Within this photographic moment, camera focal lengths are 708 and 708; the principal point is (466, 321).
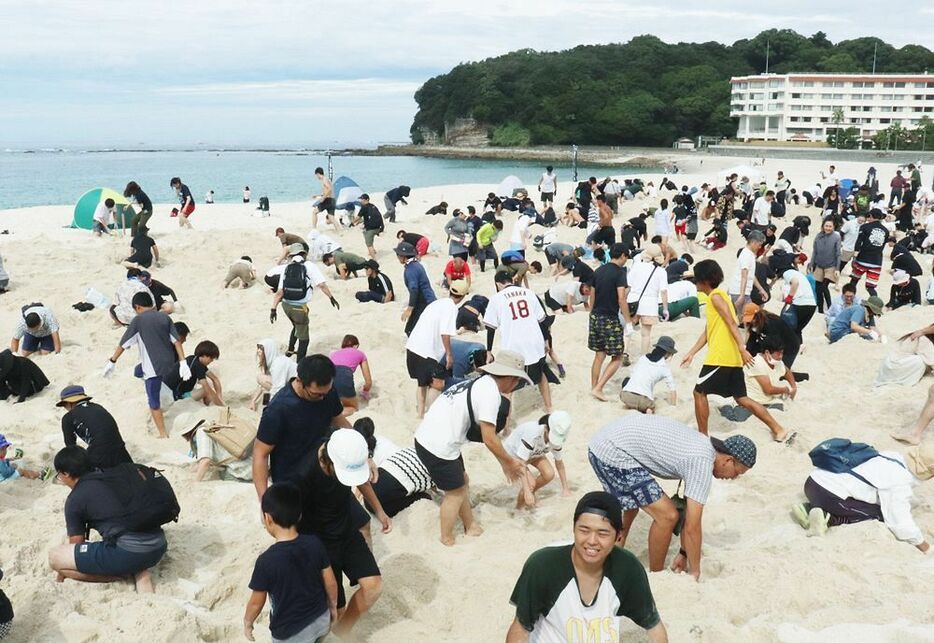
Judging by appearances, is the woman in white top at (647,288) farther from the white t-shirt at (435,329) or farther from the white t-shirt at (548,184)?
the white t-shirt at (548,184)

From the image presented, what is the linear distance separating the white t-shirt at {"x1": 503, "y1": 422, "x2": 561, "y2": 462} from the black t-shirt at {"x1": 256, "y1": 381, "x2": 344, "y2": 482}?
135 cm

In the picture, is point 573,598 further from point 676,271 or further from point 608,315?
point 676,271

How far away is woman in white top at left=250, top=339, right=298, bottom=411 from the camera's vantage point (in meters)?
6.67

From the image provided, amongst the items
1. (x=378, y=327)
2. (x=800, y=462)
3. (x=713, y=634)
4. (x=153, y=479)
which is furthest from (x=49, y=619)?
(x=378, y=327)

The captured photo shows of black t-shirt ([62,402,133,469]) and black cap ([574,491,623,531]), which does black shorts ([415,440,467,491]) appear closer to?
black cap ([574,491,623,531])

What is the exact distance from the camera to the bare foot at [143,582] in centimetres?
A: 392

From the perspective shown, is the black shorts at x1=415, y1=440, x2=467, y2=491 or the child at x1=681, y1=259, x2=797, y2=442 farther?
the child at x1=681, y1=259, x2=797, y2=442

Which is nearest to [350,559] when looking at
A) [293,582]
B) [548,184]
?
[293,582]

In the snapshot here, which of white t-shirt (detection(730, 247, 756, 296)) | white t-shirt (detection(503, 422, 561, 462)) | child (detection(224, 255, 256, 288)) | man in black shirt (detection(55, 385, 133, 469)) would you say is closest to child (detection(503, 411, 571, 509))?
white t-shirt (detection(503, 422, 561, 462))

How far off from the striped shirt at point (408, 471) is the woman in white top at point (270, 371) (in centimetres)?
209

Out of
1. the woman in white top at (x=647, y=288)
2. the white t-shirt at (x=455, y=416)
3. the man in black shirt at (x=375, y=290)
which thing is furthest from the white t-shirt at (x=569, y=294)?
the white t-shirt at (x=455, y=416)

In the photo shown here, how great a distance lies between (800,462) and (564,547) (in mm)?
3614

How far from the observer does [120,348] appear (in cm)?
656

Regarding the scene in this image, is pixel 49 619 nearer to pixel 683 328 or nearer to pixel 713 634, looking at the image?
pixel 713 634
